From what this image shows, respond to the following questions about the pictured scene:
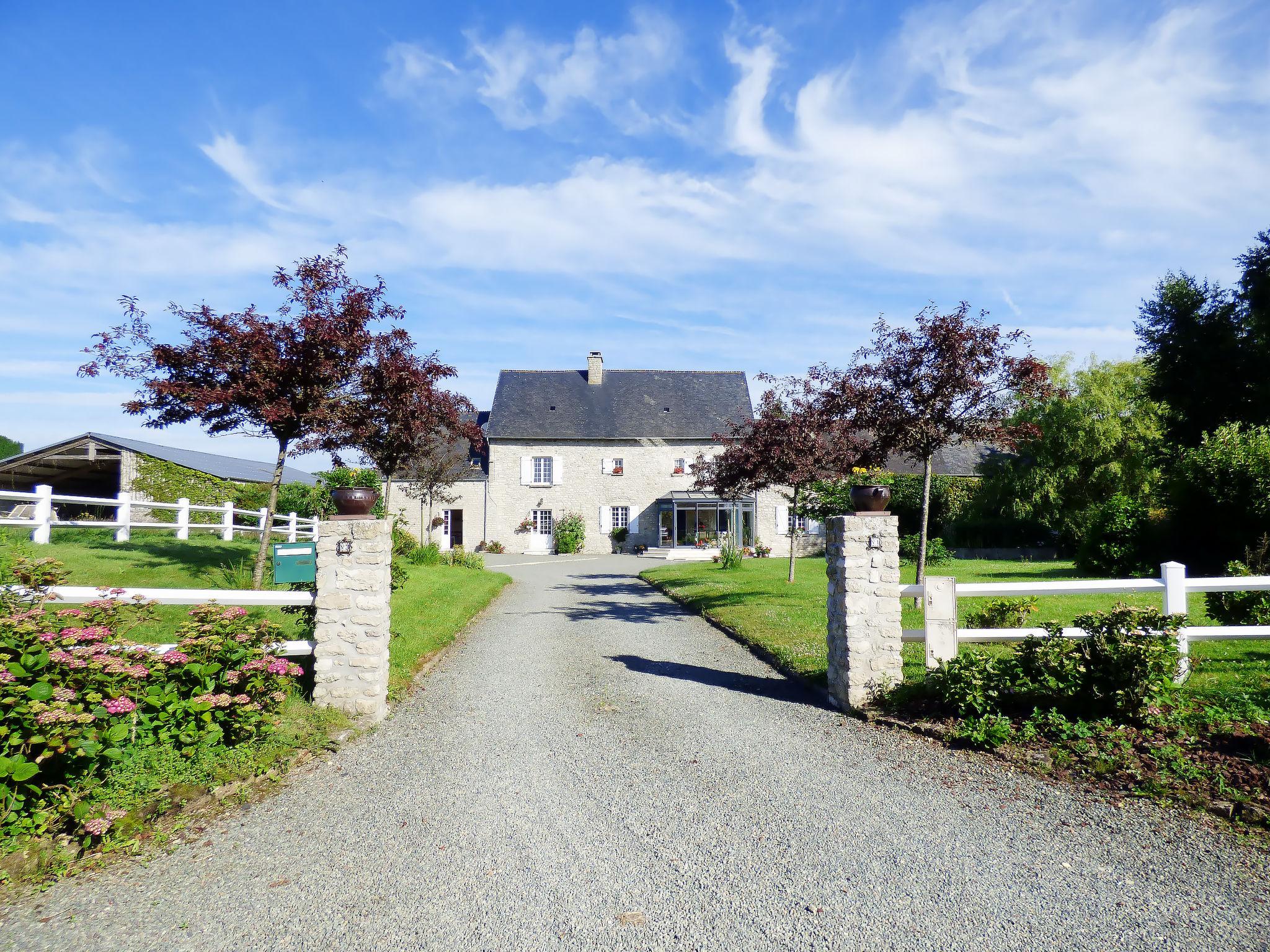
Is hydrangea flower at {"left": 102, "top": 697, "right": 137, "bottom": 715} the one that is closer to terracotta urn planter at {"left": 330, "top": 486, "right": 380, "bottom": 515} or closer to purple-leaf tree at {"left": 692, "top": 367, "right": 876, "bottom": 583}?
terracotta urn planter at {"left": 330, "top": 486, "right": 380, "bottom": 515}

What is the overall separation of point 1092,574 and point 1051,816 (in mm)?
13970

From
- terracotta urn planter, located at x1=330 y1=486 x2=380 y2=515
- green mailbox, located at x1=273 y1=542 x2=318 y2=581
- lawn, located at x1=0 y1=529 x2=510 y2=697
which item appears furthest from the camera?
lawn, located at x1=0 y1=529 x2=510 y2=697

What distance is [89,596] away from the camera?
508cm

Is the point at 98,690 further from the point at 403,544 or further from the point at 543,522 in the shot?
the point at 543,522

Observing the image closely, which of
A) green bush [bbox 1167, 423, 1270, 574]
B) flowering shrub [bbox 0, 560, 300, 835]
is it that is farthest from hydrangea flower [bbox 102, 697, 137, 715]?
green bush [bbox 1167, 423, 1270, 574]

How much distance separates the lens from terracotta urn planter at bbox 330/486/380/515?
6152 millimetres

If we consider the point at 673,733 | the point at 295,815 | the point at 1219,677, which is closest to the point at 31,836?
the point at 295,815

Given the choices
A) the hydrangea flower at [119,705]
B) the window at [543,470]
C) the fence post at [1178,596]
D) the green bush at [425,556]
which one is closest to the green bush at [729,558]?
the green bush at [425,556]

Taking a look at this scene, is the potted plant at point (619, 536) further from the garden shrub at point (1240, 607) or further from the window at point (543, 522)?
the garden shrub at point (1240, 607)

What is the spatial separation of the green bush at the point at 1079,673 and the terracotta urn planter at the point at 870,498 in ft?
4.72

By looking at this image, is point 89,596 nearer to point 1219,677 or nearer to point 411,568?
point 1219,677

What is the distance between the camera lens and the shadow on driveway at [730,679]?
706 cm

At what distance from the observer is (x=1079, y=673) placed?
210 inches

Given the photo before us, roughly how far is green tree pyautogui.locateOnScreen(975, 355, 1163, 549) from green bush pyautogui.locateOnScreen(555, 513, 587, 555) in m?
16.3
